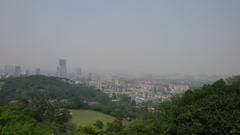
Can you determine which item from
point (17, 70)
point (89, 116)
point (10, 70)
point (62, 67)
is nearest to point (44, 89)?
point (89, 116)

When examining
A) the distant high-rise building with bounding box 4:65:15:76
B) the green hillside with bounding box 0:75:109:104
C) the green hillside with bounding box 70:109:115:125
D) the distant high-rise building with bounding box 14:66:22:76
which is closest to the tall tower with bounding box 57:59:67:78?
the distant high-rise building with bounding box 14:66:22:76

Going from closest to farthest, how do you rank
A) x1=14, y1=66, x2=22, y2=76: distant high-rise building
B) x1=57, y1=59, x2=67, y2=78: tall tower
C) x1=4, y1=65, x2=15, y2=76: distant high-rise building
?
1. x1=14, y1=66, x2=22, y2=76: distant high-rise building
2. x1=4, y1=65, x2=15, y2=76: distant high-rise building
3. x1=57, y1=59, x2=67, y2=78: tall tower

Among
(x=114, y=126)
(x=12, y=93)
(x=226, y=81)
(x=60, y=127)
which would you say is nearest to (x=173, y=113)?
(x=226, y=81)

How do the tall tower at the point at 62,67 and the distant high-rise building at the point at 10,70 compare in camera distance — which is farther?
the tall tower at the point at 62,67

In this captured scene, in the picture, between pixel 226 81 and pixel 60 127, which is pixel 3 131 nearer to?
pixel 60 127

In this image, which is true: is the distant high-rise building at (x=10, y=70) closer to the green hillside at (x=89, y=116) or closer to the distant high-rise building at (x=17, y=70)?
the distant high-rise building at (x=17, y=70)

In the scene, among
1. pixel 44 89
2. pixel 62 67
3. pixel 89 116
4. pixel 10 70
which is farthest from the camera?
pixel 62 67

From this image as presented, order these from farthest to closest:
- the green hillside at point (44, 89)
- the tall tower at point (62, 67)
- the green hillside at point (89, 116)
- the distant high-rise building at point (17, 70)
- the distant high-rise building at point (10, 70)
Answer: the tall tower at point (62, 67), the distant high-rise building at point (10, 70), the distant high-rise building at point (17, 70), the green hillside at point (44, 89), the green hillside at point (89, 116)

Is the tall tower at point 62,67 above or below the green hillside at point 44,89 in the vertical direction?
above

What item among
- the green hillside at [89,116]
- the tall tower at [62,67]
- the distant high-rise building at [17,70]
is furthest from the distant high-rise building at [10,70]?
the green hillside at [89,116]

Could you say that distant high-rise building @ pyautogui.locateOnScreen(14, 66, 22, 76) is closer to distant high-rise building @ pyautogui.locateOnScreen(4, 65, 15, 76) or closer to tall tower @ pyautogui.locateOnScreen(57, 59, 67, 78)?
distant high-rise building @ pyautogui.locateOnScreen(4, 65, 15, 76)

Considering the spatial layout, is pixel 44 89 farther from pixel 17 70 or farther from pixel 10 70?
pixel 10 70
